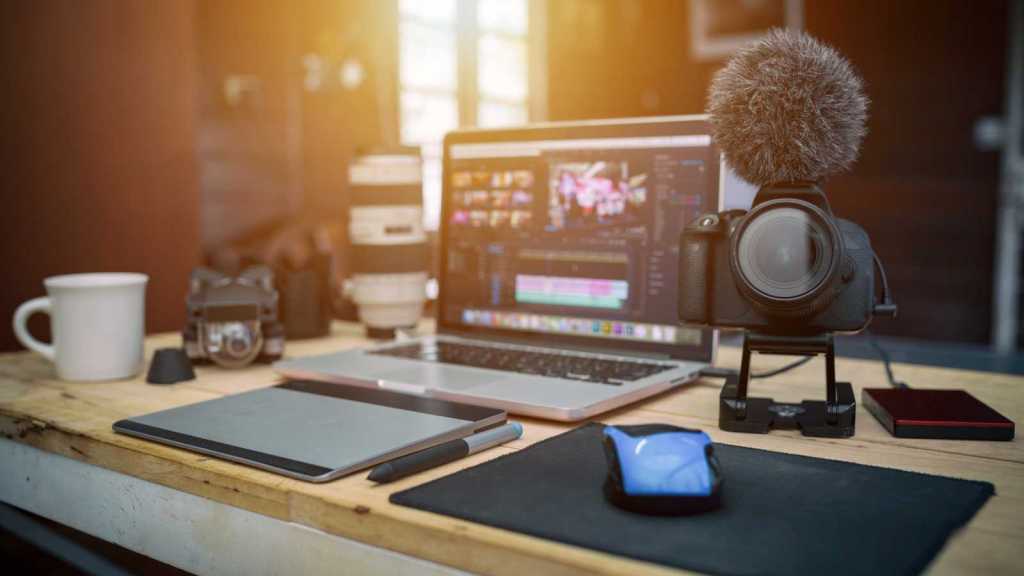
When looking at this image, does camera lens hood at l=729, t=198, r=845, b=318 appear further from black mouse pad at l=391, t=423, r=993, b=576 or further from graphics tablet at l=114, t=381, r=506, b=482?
graphics tablet at l=114, t=381, r=506, b=482

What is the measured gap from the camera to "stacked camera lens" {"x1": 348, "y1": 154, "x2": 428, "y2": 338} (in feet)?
4.21

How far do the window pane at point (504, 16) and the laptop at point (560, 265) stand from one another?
4.02 metres

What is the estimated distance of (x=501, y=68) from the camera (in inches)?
202

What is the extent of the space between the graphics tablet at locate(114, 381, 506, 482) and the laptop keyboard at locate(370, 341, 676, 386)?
147mm

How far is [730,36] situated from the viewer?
14.2 ft

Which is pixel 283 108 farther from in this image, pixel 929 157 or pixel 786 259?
pixel 786 259

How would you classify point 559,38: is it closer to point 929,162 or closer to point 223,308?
point 929,162

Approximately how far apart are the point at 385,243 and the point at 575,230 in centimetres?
34

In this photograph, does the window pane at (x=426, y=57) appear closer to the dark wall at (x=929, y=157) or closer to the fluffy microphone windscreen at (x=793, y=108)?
the dark wall at (x=929, y=157)

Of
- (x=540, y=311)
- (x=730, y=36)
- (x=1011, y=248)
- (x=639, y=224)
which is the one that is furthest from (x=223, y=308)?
(x=730, y=36)

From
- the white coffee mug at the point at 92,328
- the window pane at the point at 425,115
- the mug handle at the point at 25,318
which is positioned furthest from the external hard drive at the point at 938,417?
the window pane at the point at 425,115

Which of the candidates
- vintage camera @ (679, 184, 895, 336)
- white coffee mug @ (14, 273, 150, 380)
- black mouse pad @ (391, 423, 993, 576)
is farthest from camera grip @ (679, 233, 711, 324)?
white coffee mug @ (14, 273, 150, 380)

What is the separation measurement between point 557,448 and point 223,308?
0.56 metres

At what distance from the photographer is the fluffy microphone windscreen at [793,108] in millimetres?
722
